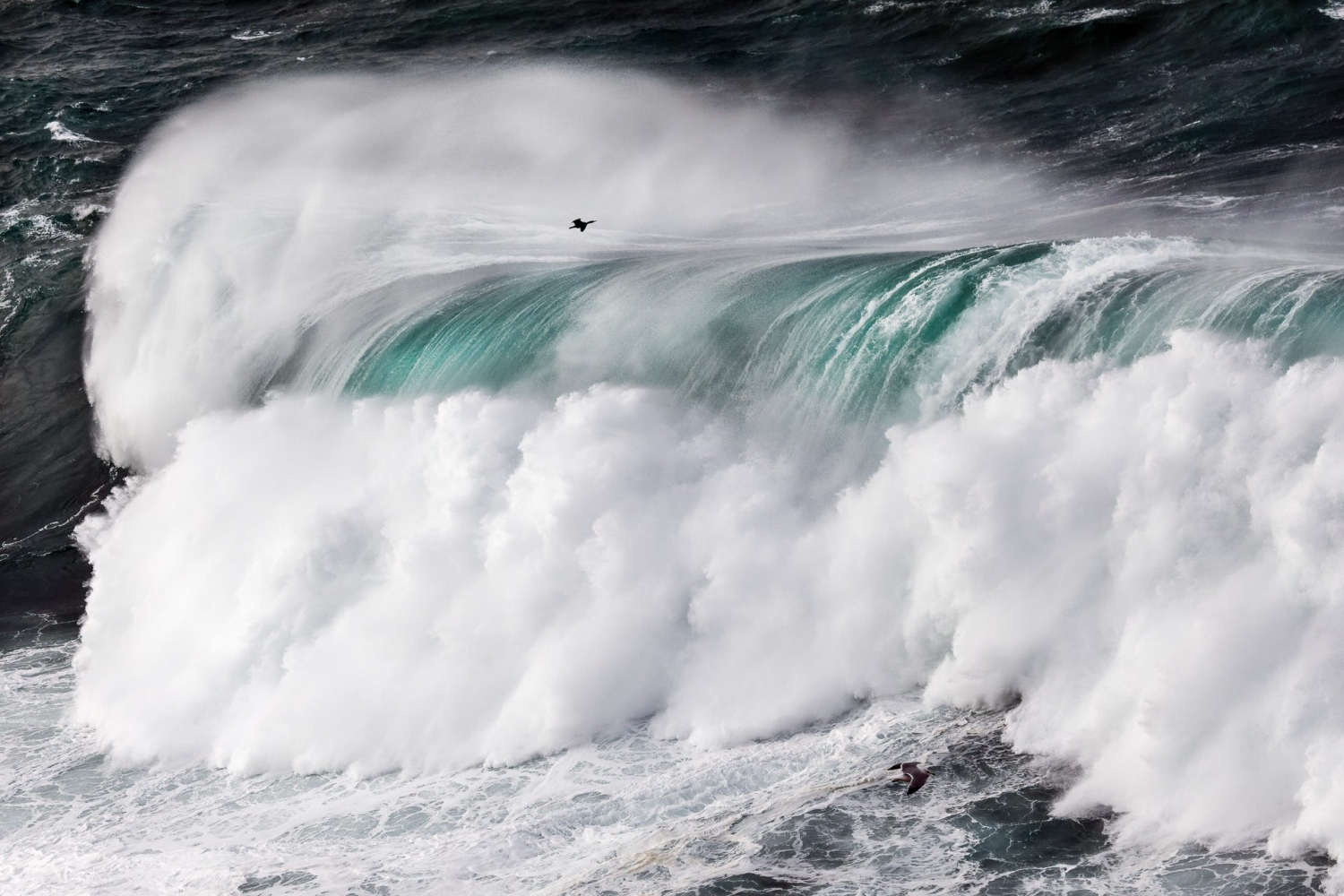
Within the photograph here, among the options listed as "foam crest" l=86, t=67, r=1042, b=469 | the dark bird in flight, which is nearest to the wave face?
"foam crest" l=86, t=67, r=1042, b=469

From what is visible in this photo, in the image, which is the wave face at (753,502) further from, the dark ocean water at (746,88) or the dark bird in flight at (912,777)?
the dark ocean water at (746,88)

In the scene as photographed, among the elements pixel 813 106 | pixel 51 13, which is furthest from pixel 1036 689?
pixel 51 13

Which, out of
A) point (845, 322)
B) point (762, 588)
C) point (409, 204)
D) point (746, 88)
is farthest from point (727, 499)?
point (746, 88)

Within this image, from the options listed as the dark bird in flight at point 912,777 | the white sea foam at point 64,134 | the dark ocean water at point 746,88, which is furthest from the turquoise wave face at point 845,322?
the white sea foam at point 64,134

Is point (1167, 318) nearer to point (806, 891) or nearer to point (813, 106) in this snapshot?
point (806, 891)

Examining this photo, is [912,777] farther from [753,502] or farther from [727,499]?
[727,499]

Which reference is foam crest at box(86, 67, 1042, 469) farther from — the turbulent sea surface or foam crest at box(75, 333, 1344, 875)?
foam crest at box(75, 333, 1344, 875)
